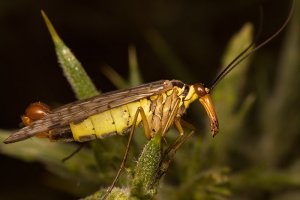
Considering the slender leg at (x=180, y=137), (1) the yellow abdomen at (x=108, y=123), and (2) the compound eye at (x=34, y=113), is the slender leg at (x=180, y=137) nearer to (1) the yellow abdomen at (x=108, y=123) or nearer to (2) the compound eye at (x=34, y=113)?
(1) the yellow abdomen at (x=108, y=123)

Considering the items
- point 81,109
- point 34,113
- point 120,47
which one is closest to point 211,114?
point 81,109

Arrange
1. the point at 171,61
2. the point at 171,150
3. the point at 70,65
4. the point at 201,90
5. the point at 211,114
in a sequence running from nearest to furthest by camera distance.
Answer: the point at 70,65
the point at 171,150
the point at 211,114
the point at 201,90
the point at 171,61

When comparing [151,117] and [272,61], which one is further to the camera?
[272,61]

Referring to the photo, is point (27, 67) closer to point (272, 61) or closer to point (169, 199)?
point (272, 61)

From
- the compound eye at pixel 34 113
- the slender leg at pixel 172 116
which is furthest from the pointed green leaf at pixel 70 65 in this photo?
the slender leg at pixel 172 116

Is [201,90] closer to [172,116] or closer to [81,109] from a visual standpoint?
[172,116]

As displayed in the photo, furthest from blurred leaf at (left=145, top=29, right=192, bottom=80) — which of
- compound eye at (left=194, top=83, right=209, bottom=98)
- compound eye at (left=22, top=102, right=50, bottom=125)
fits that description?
compound eye at (left=22, top=102, right=50, bottom=125)

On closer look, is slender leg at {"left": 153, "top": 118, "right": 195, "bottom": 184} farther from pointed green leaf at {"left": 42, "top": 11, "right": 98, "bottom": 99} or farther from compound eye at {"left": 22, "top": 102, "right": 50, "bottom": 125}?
compound eye at {"left": 22, "top": 102, "right": 50, "bottom": 125}

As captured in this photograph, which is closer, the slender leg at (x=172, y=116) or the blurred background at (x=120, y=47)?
the slender leg at (x=172, y=116)

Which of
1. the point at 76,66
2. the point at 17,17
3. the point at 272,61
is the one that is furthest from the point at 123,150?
the point at 17,17

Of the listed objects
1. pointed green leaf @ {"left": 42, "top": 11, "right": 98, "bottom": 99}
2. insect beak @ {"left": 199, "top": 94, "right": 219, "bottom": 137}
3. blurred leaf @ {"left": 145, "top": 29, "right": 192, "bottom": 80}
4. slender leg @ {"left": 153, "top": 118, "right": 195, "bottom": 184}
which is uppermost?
blurred leaf @ {"left": 145, "top": 29, "right": 192, "bottom": 80}

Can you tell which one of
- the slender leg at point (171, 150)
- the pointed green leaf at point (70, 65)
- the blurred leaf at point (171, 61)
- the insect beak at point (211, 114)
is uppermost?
the blurred leaf at point (171, 61)
